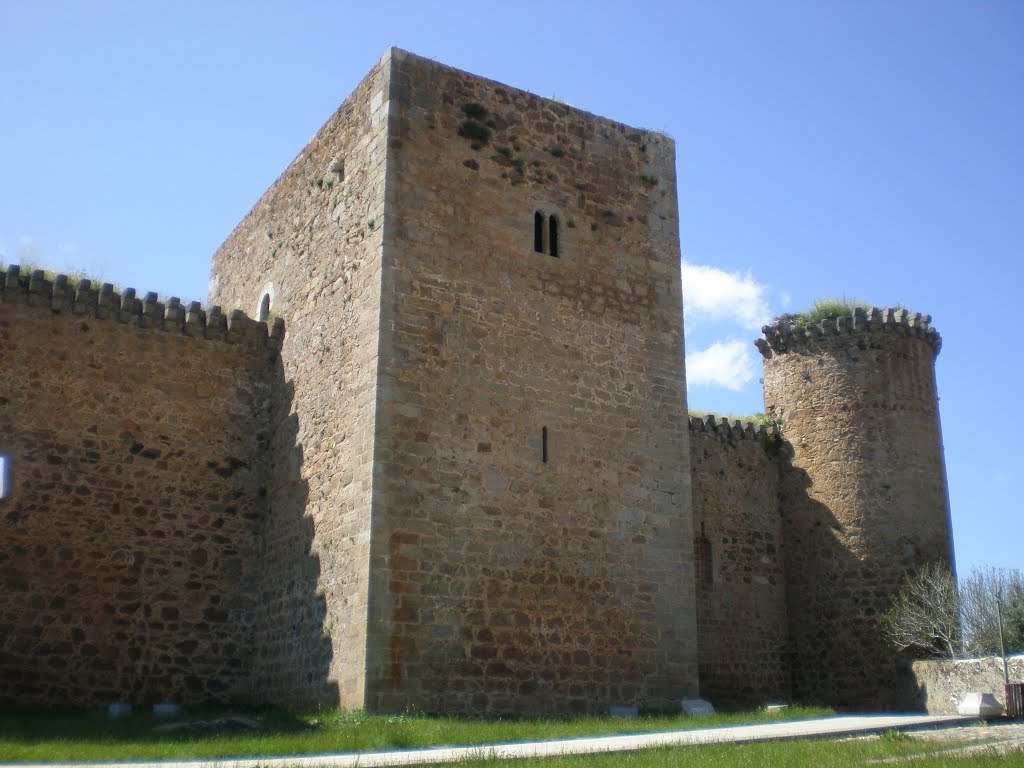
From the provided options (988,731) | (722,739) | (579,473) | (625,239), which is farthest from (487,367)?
(988,731)

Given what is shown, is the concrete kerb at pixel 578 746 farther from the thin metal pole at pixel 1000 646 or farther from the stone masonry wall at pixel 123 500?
the stone masonry wall at pixel 123 500

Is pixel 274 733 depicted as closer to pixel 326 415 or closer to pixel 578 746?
pixel 578 746

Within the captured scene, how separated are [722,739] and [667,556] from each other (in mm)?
4618

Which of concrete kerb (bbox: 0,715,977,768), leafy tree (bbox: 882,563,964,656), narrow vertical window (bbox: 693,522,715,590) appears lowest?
concrete kerb (bbox: 0,715,977,768)


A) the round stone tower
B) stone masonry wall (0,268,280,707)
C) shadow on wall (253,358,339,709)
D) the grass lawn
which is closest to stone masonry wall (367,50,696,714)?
the grass lawn

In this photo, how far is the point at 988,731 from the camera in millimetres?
10859

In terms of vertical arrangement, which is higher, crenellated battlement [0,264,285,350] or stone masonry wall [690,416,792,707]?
crenellated battlement [0,264,285,350]

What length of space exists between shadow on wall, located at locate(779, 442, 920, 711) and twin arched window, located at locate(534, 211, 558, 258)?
6.74 meters

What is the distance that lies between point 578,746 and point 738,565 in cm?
956

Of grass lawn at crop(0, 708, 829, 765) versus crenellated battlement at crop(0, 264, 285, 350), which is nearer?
grass lawn at crop(0, 708, 829, 765)

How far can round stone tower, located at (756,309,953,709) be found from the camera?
1780 centimetres

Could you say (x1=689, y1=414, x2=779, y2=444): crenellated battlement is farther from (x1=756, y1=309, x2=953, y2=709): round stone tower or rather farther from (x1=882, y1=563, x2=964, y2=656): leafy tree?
(x1=882, y1=563, x2=964, y2=656): leafy tree

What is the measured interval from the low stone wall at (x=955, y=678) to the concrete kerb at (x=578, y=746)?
3210 mm

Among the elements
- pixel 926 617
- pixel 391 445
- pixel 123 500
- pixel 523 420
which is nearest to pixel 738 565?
pixel 926 617
